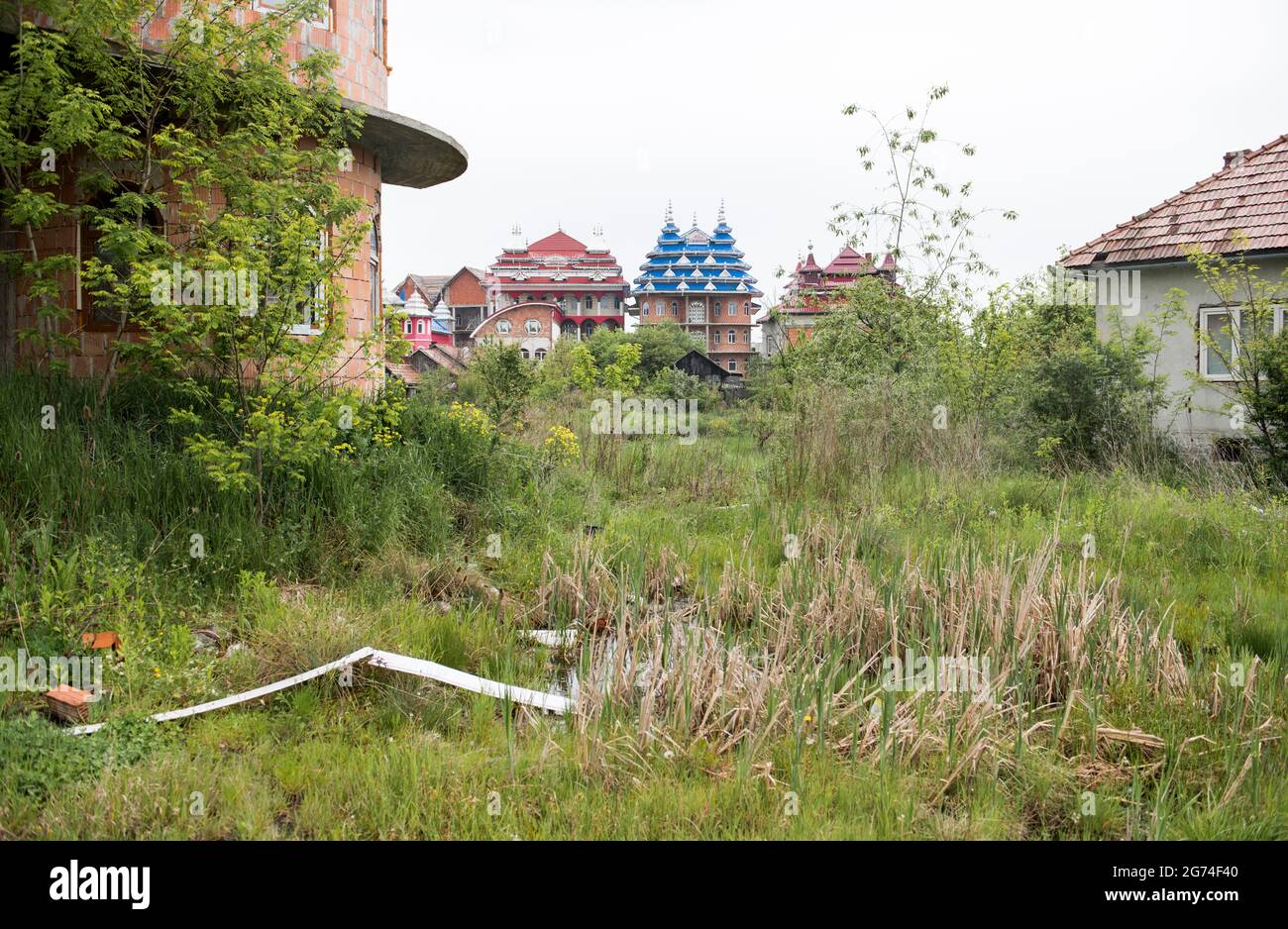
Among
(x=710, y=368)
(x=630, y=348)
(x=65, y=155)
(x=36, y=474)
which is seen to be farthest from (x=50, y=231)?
(x=710, y=368)

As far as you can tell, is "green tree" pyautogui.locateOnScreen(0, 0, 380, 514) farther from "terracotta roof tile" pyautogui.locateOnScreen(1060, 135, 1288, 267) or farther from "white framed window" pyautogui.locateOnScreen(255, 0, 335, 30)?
"terracotta roof tile" pyautogui.locateOnScreen(1060, 135, 1288, 267)

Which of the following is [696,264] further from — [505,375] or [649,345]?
[505,375]

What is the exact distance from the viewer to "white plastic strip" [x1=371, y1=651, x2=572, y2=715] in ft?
16.4

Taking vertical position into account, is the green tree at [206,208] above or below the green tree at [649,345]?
below

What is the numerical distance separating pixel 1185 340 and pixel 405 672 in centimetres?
1538

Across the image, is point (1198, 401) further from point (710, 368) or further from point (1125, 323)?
point (710, 368)

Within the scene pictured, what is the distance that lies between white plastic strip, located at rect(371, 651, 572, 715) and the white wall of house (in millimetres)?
13113

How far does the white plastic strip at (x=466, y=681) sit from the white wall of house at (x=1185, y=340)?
1311cm

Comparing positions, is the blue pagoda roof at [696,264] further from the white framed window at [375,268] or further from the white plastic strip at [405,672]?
the white plastic strip at [405,672]

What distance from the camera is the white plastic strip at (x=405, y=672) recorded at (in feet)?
16.0

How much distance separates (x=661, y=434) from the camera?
16.9 metres

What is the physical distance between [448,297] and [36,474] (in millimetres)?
59011

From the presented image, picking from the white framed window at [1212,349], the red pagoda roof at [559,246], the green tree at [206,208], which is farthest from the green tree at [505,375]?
the red pagoda roof at [559,246]

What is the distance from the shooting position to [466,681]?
5207 mm
